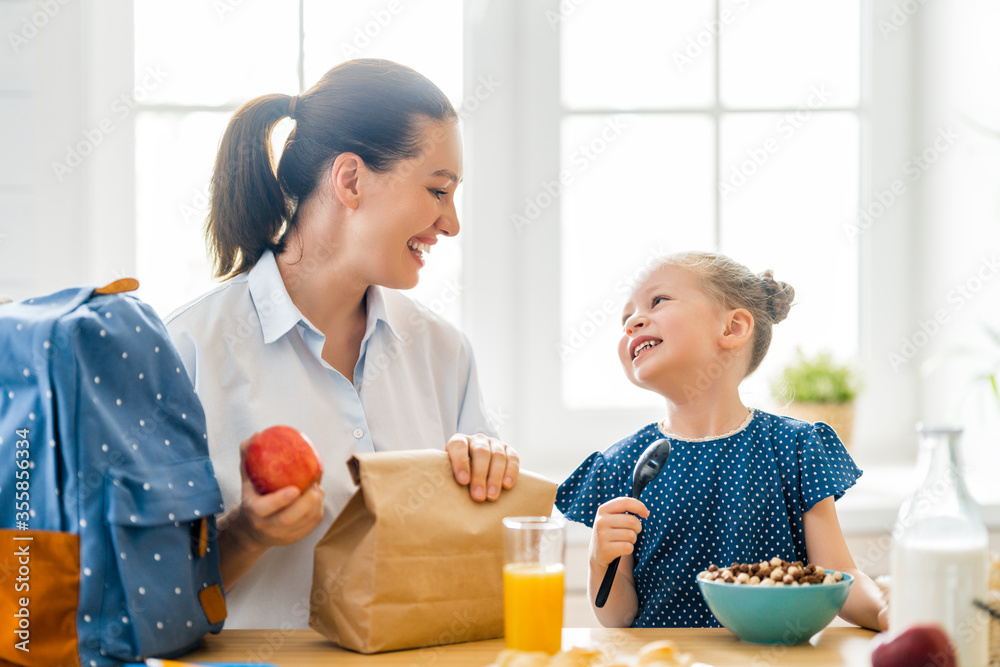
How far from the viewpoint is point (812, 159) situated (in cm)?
245

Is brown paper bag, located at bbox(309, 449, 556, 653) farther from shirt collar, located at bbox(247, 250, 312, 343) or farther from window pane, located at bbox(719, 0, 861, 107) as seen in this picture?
window pane, located at bbox(719, 0, 861, 107)

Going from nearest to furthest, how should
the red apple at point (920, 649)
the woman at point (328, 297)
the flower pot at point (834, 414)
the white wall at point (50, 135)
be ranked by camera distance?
the red apple at point (920, 649) → the woman at point (328, 297) → the white wall at point (50, 135) → the flower pot at point (834, 414)

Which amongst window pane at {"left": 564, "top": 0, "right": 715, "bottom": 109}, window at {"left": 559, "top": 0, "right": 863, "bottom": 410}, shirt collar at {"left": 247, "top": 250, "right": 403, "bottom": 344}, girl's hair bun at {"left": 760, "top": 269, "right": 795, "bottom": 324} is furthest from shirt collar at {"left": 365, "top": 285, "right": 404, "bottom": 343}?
window pane at {"left": 564, "top": 0, "right": 715, "bottom": 109}

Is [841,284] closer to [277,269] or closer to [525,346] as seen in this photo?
[525,346]

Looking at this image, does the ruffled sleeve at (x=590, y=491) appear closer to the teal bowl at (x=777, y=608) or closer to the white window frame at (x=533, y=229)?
the teal bowl at (x=777, y=608)

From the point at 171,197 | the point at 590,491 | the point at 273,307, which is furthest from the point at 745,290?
the point at 171,197

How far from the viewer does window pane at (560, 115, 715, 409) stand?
236 centimetres

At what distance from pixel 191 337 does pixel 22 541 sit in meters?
0.46

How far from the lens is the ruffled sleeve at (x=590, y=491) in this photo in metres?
1.37

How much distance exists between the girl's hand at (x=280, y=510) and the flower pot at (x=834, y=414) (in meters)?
1.53

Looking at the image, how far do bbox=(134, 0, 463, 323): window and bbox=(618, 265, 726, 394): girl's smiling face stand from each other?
123cm

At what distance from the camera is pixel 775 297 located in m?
1.43

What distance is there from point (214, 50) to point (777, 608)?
1.91 metres

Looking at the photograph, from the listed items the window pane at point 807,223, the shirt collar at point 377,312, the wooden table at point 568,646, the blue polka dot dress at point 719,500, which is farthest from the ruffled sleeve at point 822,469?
the window pane at point 807,223
